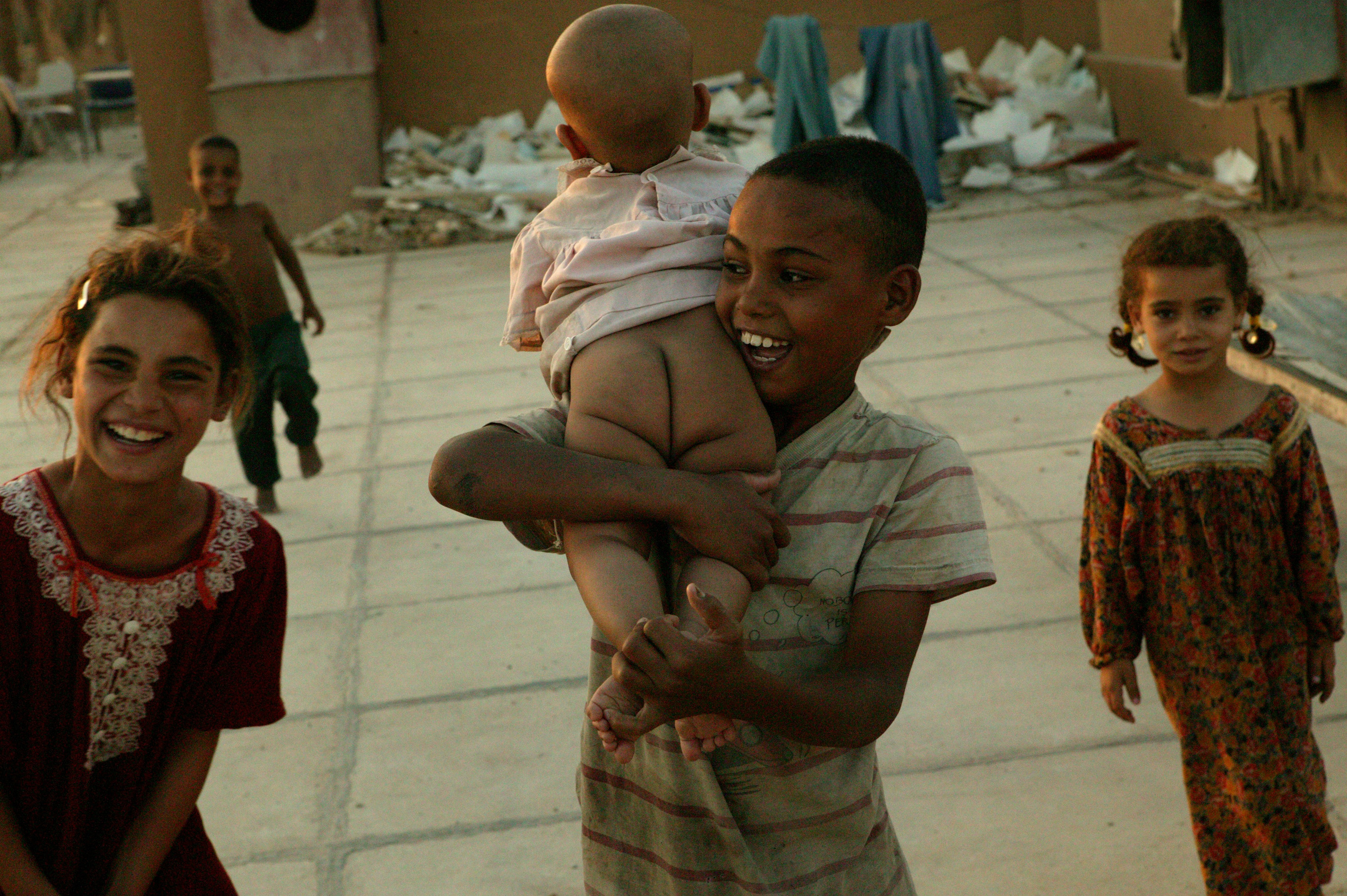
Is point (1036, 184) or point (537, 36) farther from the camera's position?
point (537, 36)

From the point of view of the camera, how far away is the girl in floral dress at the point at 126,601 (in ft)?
5.79

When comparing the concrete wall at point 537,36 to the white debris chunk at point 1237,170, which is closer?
the white debris chunk at point 1237,170

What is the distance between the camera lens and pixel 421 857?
3.03 meters

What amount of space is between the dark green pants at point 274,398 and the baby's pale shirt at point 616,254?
3.69 m

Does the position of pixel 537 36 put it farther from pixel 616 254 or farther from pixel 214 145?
pixel 616 254

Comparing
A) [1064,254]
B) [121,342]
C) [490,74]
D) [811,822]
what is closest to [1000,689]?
[811,822]

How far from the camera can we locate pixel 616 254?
4.89ft

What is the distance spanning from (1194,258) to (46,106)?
22.7 meters

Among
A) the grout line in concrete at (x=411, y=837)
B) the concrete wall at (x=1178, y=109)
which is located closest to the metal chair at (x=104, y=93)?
the concrete wall at (x=1178, y=109)

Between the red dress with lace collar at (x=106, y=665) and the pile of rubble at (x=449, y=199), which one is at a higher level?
the red dress with lace collar at (x=106, y=665)

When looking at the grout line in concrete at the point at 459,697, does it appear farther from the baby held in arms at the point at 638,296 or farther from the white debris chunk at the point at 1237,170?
the white debris chunk at the point at 1237,170

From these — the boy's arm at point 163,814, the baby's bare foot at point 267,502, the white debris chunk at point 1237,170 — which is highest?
the boy's arm at point 163,814

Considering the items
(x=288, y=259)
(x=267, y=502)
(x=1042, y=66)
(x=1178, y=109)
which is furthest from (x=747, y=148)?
(x=267, y=502)

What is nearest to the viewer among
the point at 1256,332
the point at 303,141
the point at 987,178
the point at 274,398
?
the point at 1256,332
